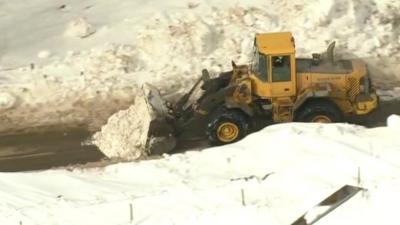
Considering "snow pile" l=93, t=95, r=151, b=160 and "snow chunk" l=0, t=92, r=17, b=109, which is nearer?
"snow pile" l=93, t=95, r=151, b=160

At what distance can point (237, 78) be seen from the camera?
16.4 metres

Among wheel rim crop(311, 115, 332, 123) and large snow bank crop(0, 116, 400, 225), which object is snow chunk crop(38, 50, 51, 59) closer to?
large snow bank crop(0, 116, 400, 225)

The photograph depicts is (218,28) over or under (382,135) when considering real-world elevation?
over

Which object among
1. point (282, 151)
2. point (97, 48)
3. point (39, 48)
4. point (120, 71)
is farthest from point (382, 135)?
point (39, 48)

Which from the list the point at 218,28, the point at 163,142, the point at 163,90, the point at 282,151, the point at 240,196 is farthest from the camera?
the point at 218,28

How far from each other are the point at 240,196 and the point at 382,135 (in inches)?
124

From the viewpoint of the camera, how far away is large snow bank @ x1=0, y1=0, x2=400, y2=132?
1850cm

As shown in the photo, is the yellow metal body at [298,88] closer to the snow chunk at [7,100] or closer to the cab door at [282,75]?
the cab door at [282,75]

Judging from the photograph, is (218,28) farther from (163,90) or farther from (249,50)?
(163,90)

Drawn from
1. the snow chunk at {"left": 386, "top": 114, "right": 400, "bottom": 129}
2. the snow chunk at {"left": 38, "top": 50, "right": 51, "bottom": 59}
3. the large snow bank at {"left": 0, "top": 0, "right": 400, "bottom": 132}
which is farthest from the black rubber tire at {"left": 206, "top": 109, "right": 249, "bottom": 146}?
the snow chunk at {"left": 38, "top": 50, "right": 51, "bottom": 59}

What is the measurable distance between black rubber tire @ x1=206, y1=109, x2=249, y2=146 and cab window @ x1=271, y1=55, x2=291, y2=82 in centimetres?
90

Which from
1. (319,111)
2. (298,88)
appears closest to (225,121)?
(298,88)

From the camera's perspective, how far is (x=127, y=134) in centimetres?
1617

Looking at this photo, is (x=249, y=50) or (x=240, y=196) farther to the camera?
(x=249, y=50)
